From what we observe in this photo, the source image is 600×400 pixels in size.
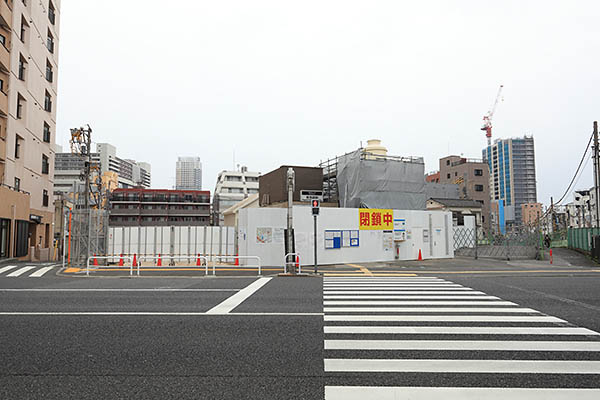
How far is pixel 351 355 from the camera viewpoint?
567cm

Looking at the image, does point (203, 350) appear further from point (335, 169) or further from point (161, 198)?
point (161, 198)

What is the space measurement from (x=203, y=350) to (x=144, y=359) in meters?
0.81

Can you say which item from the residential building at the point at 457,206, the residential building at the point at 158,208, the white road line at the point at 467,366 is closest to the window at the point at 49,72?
the white road line at the point at 467,366

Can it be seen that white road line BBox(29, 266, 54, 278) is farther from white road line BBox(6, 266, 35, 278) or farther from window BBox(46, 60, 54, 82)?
window BBox(46, 60, 54, 82)

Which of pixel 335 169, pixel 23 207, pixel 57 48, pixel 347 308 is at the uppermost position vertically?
pixel 57 48

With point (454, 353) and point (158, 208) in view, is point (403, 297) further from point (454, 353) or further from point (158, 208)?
point (158, 208)

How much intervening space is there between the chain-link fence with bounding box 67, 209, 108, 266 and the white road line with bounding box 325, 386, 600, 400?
19334mm

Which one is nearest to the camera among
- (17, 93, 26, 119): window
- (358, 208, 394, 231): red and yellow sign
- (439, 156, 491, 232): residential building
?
(358, 208, 394, 231): red and yellow sign

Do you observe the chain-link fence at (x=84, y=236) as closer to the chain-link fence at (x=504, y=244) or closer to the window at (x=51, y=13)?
the chain-link fence at (x=504, y=244)

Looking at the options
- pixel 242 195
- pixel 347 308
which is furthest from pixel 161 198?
pixel 347 308

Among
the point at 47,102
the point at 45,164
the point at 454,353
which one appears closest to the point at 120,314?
the point at 454,353

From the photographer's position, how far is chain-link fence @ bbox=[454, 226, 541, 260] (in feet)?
97.2

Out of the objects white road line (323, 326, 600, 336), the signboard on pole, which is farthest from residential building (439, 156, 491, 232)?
white road line (323, 326, 600, 336)

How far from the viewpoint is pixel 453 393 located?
14.2ft
